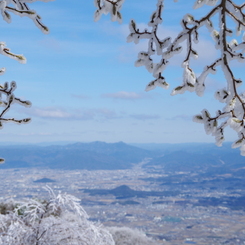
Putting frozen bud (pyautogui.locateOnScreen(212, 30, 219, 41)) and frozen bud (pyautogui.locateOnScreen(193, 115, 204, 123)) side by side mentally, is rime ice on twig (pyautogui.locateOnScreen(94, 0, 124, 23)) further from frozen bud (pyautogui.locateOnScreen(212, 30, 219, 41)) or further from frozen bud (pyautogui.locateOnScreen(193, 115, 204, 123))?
frozen bud (pyautogui.locateOnScreen(193, 115, 204, 123))

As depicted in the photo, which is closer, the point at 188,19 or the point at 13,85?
the point at 188,19

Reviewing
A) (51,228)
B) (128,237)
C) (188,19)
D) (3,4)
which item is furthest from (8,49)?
(128,237)

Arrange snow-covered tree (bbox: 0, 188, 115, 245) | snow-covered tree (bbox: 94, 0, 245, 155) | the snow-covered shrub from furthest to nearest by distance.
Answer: the snow-covered shrub
snow-covered tree (bbox: 0, 188, 115, 245)
snow-covered tree (bbox: 94, 0, 245, 155)

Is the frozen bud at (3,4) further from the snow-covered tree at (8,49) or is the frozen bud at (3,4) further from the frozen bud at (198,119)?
the frozen bud at (198,119)

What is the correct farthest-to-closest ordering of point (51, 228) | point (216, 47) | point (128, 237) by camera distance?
point (128, 237)
point (51, 228)
point (216, 47)

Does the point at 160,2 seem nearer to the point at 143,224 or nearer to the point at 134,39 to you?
the point at 134,39

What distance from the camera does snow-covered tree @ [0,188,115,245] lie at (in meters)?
5.93

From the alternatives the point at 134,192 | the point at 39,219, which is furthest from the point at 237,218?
the point at 39,219

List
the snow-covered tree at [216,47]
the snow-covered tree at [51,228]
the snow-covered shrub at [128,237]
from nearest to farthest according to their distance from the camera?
the snow-covered tree at [216,47] → the snow-covered tree at [51,228] → the snow-covered shrub at [128,237]

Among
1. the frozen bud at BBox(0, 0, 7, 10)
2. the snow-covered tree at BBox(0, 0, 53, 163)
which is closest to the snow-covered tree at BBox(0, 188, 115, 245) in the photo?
the snow-covered tree at BBox(0, 0, 53, 163)

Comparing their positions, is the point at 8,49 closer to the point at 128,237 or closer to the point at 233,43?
the point at 233,43

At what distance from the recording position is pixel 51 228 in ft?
19.9

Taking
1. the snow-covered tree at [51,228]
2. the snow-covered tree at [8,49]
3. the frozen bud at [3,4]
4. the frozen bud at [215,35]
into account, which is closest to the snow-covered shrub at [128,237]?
the snow-covered tree at [51,228]

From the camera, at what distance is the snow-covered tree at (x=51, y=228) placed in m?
5.93
